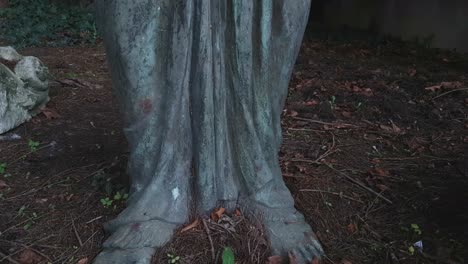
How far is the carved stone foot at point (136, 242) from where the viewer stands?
6.74 ft

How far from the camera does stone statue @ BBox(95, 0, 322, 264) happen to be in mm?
1988

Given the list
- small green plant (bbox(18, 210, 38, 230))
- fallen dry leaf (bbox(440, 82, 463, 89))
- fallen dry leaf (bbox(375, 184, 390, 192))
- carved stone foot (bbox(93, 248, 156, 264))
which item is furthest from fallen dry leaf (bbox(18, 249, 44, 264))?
fallen dry leaf (bbox(440, 82, 463, 89))

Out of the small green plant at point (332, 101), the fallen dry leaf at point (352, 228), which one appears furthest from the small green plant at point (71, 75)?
the fallen dry leaf at point (352, 228)

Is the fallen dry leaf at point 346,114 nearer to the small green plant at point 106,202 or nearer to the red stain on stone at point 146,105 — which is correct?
the small green plant at point 106,202

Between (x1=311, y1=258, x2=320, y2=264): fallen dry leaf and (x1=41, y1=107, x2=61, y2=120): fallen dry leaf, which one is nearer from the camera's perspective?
(x1=311, y1=258, x2=320, y2=264): fallen dry leaf

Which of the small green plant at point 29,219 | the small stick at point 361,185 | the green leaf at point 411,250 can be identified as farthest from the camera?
the small stick at point 361,185

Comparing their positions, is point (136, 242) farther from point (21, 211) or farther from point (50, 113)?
point (50, 113)

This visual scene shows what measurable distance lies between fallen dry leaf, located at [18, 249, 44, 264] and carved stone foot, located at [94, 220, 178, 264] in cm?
32

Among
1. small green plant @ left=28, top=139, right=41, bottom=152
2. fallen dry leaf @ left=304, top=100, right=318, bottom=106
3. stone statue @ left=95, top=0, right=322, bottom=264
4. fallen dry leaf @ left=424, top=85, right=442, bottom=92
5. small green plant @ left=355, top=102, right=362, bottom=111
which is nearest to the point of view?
stone statue @ left=95, top=0, right=322, bottom=264

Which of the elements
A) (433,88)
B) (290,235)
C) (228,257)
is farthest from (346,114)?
(228,257)

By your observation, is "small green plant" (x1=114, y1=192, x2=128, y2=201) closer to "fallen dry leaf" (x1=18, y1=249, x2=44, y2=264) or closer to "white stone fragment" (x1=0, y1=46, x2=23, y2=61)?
"fallen dry leaf" (x1=18, y1=249, x2=44, y2=264)

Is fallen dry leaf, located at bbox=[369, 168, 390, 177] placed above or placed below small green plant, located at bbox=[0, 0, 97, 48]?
above

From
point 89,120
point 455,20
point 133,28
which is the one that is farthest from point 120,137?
point 455,20

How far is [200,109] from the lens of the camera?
6.86ft
